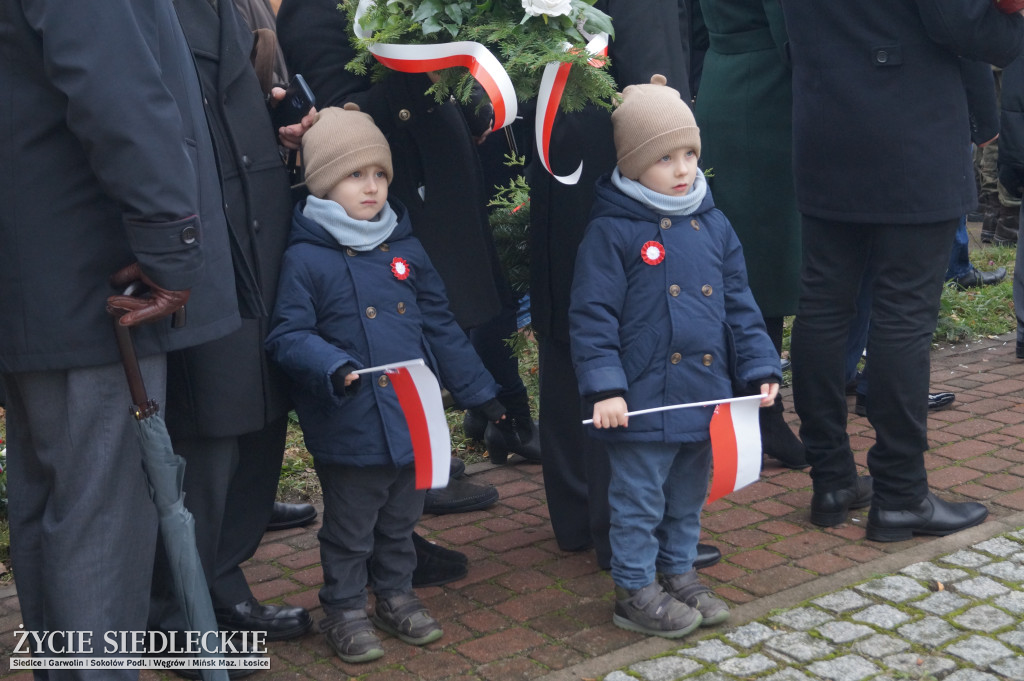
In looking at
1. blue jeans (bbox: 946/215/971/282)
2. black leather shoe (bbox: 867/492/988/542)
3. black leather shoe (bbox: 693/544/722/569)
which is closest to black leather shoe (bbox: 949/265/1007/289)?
blue jeans (bbox: 946/215/971/282)

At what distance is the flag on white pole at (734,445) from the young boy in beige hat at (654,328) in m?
0.06

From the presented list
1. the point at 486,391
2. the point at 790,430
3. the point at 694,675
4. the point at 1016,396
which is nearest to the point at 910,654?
the point at 694,675

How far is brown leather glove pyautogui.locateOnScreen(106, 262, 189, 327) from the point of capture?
8.90 feet

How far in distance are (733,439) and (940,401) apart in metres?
2.60

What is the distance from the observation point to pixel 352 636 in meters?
3.43

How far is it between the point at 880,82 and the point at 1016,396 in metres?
2.45

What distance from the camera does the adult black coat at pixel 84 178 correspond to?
8.39ft

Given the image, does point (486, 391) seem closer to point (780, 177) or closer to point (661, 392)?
point (661, 392)

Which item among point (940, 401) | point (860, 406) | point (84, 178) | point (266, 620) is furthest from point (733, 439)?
point (940, 401)

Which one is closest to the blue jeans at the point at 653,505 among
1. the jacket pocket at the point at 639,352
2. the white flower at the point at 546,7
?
the jacket pocket at the point at 639,352

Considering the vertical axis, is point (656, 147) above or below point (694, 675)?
above

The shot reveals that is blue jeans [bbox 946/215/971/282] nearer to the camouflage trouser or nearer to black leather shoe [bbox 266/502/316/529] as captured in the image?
the camouflage trouser

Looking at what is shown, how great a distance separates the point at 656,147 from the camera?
340cm

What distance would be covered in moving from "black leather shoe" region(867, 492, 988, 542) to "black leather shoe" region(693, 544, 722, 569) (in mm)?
560
